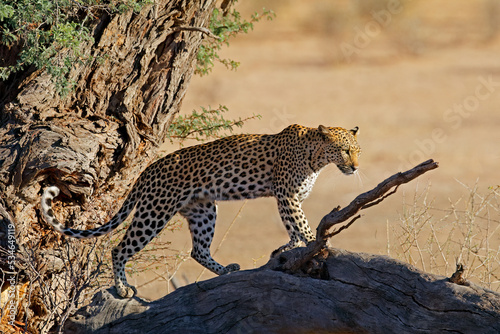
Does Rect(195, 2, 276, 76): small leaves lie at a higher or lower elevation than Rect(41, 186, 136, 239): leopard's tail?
higher

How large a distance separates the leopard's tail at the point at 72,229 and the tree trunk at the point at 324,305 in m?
1.15

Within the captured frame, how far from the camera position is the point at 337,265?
664 centimetres

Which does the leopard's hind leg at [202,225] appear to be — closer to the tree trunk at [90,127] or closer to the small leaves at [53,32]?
the tree trunk at [90,127]

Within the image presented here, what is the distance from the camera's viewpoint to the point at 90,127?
339 inches

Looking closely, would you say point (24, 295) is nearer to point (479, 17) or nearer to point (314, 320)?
point (314, 320)

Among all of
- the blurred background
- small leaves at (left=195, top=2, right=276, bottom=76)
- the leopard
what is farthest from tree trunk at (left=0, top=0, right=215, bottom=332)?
the blurred background

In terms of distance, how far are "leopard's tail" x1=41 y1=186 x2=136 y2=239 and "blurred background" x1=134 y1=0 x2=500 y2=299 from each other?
19.8 feet

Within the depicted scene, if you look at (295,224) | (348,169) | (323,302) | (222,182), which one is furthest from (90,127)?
(323,302)

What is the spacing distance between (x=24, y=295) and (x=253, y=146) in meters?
2.87

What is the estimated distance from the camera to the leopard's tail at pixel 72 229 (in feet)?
25.6

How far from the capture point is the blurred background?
17.6 meters

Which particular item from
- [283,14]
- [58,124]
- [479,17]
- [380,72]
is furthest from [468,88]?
[58,124]

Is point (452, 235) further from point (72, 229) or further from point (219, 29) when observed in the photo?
point (72, 229)

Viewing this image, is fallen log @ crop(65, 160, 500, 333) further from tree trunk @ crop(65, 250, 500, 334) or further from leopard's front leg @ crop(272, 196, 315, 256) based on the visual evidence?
leopard's front leg @ crop(272, 196, 315, 256)
